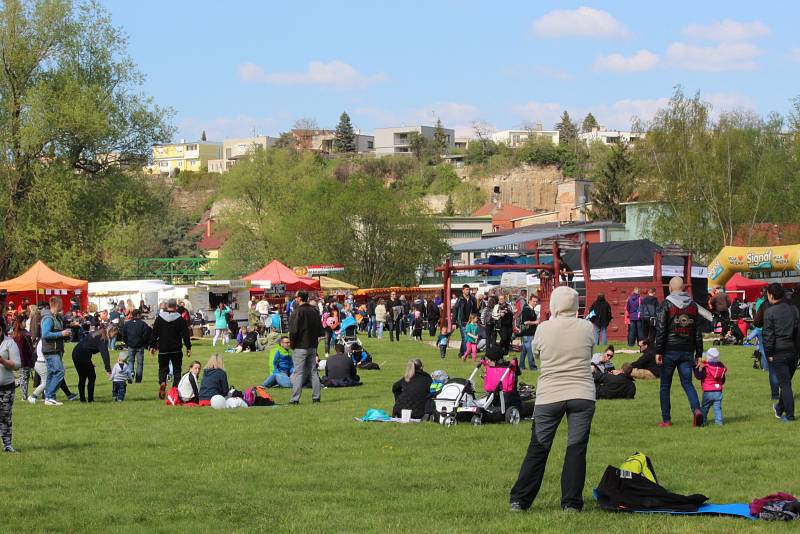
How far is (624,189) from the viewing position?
10012 cm

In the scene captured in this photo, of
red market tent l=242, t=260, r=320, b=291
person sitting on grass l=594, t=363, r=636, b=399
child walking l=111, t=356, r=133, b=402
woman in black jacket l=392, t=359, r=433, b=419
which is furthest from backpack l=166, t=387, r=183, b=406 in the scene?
red market tent l=242, t=260, r=320, b=291

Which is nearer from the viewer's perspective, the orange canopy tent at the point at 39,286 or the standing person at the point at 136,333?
the standing person at the point at 136,333

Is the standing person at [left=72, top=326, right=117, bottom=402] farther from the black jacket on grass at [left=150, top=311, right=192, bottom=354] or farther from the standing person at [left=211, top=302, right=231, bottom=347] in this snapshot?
Result: the standing person at [left=211, top=302, right=231, bottom=347]

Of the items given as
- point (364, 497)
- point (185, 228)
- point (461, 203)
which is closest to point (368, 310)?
point (364, 497)

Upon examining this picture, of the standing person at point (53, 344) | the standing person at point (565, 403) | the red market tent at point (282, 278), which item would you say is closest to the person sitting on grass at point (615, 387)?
the standing person at point (53, 344)

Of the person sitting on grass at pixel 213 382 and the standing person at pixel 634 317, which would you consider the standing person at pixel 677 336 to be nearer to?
the person sitting on grass at pixel 213 382

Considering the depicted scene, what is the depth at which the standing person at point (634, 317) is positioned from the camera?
98.3 ft

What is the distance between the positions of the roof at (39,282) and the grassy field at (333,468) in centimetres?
2674

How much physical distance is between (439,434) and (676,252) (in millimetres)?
21293

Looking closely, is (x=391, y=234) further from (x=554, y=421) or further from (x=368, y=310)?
(x=554, y=421)

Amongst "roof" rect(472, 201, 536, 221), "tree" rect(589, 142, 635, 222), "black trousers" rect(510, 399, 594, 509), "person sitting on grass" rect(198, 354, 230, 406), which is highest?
"tree" rect(589, 142, 635, 222)

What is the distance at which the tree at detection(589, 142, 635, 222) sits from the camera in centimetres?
9862

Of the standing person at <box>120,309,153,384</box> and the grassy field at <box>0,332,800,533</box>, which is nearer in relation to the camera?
the grassy field at <box>0,332,800,533</box>

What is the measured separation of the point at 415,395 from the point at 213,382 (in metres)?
4.41
